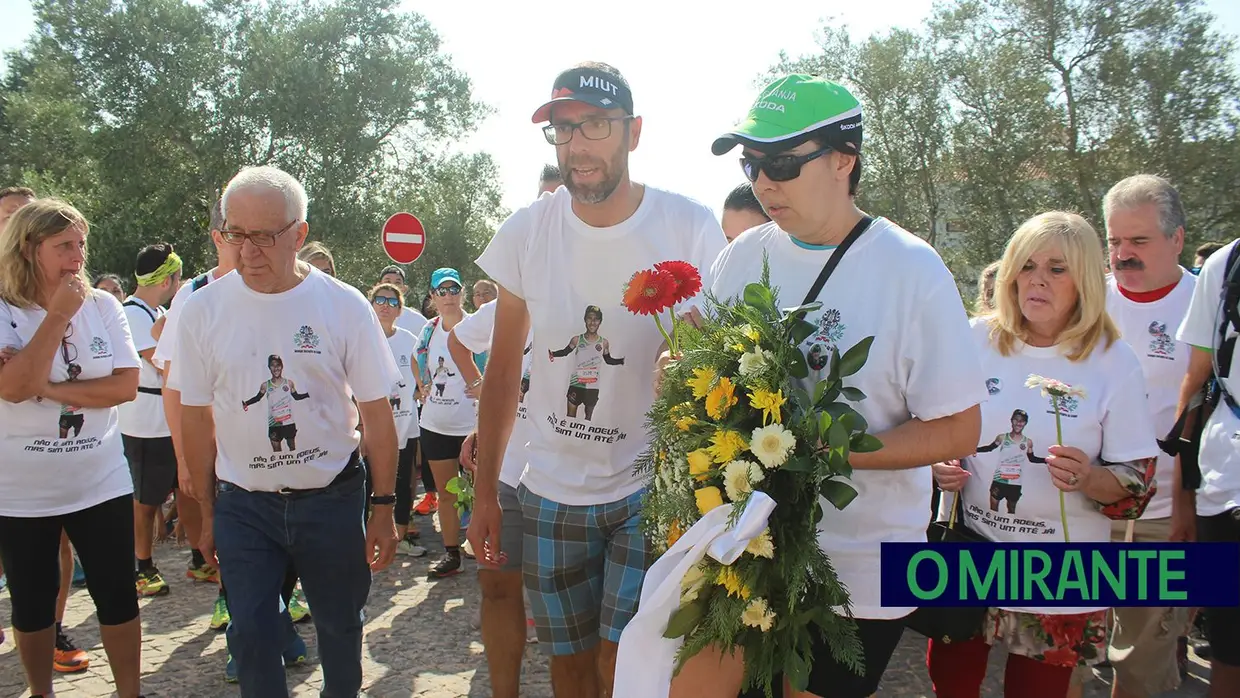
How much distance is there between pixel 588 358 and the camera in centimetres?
338

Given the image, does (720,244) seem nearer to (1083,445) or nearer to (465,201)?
(1083,445)

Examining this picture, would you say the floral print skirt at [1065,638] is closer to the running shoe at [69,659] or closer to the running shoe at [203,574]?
the running shoe at [69,659]

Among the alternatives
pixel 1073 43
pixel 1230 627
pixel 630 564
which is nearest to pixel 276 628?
pixel 630 564

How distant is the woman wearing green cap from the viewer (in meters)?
2.34

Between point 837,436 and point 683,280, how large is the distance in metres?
0.85

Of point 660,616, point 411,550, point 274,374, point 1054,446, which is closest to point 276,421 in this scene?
point 274,374

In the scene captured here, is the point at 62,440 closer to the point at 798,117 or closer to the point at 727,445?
the point at 727,445

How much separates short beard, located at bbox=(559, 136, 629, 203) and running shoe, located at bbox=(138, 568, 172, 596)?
5073mm

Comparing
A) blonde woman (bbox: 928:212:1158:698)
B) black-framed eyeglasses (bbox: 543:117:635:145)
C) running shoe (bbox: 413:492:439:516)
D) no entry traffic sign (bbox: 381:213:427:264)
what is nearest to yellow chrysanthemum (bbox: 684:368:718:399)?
black-framed eyeglasses (bbox: 543:117:635:145)

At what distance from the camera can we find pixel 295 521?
3.64m

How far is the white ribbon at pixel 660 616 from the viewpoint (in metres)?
2.21

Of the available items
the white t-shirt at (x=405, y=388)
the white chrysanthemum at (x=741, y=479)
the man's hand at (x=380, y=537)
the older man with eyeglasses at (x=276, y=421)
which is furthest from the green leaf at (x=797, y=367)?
the white t-shirt at (x=405, y=388)

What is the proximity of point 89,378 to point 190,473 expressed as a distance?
2.93ft

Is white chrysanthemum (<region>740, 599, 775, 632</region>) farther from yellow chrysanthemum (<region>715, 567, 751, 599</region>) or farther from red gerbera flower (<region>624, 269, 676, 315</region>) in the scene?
red gerbera flower (<region>624, 269, 676, 315</region>)
